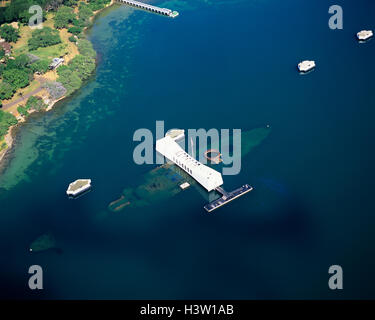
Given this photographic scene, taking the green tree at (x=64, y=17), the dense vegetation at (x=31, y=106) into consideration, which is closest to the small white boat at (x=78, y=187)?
the dense vegetation at (x=31, y=106)

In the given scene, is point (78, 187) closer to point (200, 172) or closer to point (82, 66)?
point (200, 172)

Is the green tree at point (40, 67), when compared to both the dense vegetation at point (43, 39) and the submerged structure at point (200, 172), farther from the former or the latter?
the submerged structure at point (200, 172)

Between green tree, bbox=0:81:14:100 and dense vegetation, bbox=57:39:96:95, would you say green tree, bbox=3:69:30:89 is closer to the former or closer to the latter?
green tree, bbox=0:81:14:100

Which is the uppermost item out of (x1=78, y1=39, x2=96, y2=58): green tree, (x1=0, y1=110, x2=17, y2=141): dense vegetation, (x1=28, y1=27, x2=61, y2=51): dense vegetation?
(x1=28, y1=27, x2=61, y2=51): dense vegetation

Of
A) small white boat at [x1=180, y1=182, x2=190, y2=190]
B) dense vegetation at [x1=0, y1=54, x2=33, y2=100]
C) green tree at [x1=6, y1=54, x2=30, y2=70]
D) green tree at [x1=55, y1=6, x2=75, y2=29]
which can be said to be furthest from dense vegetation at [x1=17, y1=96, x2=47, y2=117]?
small white boat at [x1=180, y1=182, x2=190, y2=190]

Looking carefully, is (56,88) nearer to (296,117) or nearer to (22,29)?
(22,29)
